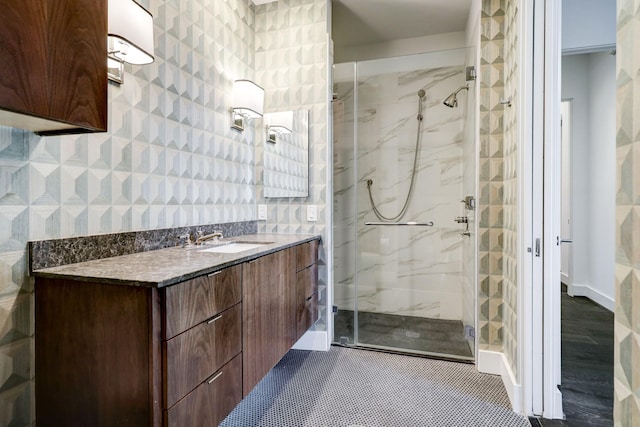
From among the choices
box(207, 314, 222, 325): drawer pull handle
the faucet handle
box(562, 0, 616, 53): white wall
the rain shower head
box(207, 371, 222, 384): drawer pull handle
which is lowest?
box(207, 371, 222, 384): drawer pull handle

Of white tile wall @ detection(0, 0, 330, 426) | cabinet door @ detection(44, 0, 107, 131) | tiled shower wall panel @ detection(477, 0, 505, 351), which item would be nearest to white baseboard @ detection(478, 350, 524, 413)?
tiled shower wall panel @ detection(477, 0, 505, 351)

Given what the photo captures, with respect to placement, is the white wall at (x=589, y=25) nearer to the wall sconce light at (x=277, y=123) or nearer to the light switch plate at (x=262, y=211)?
the wall sconce light at (x=277, y=123)

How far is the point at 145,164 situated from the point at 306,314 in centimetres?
140

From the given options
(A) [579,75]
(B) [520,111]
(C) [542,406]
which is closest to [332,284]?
(C) [542,406]

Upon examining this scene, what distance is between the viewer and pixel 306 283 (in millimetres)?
A: 2336

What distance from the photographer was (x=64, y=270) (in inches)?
47.1

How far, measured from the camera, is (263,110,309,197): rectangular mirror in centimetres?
262

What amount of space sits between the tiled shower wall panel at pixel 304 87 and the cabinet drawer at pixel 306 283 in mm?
106

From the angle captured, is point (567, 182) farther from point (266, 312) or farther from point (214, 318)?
point (214, 318)

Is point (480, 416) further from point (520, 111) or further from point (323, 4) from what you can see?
point (323, 4)

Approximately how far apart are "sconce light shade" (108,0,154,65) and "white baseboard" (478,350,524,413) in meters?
2.55

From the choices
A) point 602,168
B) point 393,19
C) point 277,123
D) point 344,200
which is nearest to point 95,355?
point 277,123

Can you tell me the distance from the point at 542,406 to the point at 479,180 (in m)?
1.36

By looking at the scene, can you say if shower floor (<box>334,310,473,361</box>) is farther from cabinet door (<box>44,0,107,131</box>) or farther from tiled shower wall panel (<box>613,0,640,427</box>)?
cabinet door (<box>44,0,107,131</box>)
